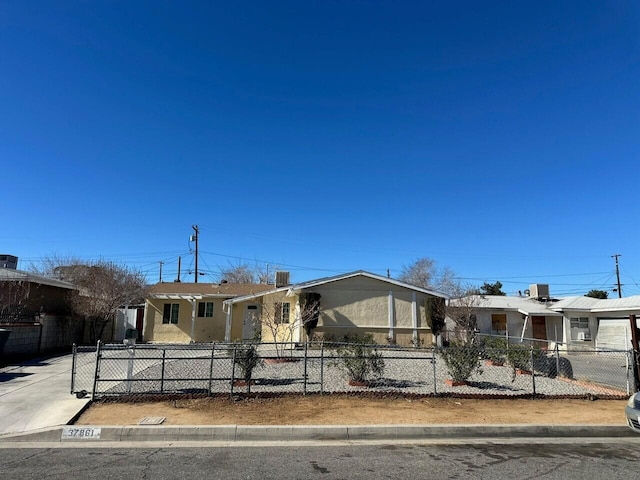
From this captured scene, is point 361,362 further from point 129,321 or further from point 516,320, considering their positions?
point 516,320

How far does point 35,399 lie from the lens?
31.2 ft

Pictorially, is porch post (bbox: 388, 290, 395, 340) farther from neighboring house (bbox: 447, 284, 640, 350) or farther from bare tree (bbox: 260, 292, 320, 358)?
neighboring house (bbox: 447, 284, 640, 350)

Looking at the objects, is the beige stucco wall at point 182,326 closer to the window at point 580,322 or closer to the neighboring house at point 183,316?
the neighboring house at point 183,316

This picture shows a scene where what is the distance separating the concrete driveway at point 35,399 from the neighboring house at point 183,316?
458 inches

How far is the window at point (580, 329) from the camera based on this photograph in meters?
27.2

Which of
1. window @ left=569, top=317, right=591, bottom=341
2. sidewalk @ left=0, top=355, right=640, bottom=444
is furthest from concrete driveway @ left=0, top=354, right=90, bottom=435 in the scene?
window @ left=569, top=317, right=591, bottom=341

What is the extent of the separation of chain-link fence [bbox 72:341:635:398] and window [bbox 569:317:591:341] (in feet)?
45.2

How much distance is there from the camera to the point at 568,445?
289 inches

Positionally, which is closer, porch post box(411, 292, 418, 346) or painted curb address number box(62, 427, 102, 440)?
painted curb address number box(62, 427, 102, 440)

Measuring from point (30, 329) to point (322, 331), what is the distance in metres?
12.0

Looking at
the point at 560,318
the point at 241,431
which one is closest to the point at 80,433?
the point at 241,431

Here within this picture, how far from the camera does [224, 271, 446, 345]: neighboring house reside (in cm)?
2172

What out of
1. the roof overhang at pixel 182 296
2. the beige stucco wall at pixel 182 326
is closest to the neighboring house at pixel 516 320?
the beige stucco wall at pixel 182 326

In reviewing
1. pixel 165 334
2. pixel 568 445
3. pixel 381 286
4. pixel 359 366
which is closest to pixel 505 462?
pixel 568 445
